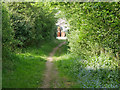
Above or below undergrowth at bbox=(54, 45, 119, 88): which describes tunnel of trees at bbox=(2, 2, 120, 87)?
above

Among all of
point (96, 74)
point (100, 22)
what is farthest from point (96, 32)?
point (96, 74)

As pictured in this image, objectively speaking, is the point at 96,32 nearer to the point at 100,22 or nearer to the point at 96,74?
the point at 100,22

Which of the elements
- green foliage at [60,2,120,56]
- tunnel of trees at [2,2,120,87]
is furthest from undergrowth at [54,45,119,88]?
green foliage at [60,2,120,56]

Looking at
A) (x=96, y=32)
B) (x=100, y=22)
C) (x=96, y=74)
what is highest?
(x=100, y=22)

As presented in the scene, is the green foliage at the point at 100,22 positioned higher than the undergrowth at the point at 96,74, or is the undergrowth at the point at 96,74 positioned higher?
the green foliage at the point at 100,22

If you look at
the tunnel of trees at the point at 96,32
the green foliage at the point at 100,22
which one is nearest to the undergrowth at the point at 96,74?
the tunnel of trees at the point at 96,32

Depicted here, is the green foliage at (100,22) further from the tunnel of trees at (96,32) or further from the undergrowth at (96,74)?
the undergrowth at (96,74)

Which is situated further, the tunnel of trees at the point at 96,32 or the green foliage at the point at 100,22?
the tunnel of trees at the point at 96,32

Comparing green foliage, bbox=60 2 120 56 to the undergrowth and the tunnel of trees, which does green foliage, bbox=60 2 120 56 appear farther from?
the undergrowth

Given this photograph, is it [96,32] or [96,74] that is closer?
[96,32]

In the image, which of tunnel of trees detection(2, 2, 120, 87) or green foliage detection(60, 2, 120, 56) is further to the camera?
tunnel of trees detection(2, 2, 120, 87)

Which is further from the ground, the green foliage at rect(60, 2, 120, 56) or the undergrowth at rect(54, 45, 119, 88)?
the green foliage at rect(60, 2, 120, 56)

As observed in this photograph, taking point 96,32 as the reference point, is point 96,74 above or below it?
below

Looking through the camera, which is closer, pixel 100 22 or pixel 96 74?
pixel 100 22
